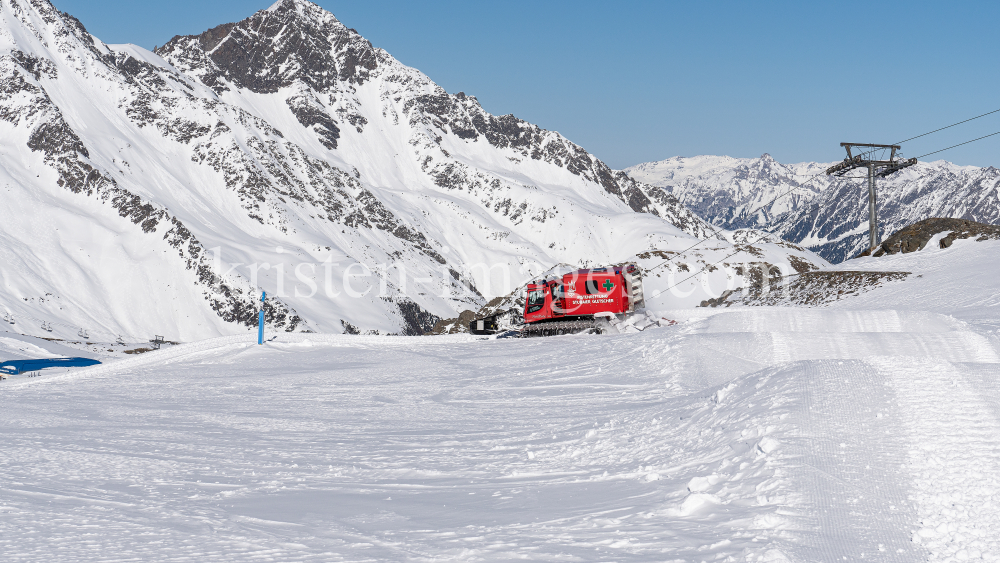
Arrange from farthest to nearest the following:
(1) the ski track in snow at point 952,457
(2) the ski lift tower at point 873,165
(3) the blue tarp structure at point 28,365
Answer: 1. (2) the ski lift tower at point 873,165
2. (3) the blue tarp structure at point 28,365
3. (1) the ski track in snow at point 952,457

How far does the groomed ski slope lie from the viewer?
18.0ft

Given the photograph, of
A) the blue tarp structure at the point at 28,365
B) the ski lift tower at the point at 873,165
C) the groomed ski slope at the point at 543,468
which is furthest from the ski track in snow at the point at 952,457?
the ski lift tower at the point at 873,165

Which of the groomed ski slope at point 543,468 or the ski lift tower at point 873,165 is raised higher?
the ski lift tower at point 873,165

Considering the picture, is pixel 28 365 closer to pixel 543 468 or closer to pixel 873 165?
pixel 543 468

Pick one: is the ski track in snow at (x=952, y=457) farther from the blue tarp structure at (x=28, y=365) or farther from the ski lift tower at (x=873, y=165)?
the ski lift tower at (x=873, y=165)

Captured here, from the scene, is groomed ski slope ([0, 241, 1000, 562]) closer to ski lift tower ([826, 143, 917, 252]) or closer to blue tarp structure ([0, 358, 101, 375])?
blue tarp structure ([0, 358, 101, 375])

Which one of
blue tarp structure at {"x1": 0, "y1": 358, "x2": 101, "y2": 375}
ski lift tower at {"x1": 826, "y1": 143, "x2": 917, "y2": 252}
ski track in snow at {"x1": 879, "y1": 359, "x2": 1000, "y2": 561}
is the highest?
ski lift tower at {"x1": 826, "y1": 143, "x2": 917, "y2": 252}

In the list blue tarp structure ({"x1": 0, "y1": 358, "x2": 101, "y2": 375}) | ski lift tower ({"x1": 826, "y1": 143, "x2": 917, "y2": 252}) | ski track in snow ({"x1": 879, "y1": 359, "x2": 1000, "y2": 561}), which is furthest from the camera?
ski lift tower ({"x1": 826, "y1": 143, "x2": 917, "y2": 252})

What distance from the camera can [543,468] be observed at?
7973mm

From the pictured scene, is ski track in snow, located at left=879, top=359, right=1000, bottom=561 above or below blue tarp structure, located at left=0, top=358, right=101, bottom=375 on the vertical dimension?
below

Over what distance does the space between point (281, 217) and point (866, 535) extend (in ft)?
643

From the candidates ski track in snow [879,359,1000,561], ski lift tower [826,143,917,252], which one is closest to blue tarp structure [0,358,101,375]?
ski track in snow [879,359,1000,561]

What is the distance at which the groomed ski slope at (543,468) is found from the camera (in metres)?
5.49

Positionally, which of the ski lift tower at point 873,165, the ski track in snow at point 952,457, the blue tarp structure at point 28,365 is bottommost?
the ski track in snow at point 952,457
